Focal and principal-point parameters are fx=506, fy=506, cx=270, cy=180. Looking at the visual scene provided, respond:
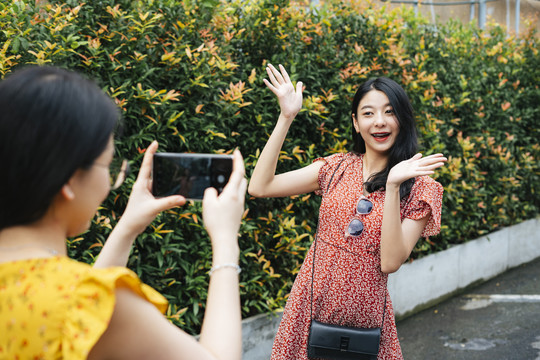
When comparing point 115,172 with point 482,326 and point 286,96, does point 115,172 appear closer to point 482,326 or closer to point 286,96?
point 286,96

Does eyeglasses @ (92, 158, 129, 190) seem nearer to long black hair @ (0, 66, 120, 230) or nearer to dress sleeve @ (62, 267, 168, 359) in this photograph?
long black hair @ (0, 66, 120, 230)

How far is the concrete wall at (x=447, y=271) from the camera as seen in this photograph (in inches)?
146

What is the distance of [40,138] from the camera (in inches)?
40.0

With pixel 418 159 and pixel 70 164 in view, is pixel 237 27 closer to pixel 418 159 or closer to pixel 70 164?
pixel 418 159

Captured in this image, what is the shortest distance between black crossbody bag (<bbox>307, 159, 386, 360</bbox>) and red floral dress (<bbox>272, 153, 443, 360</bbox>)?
6cm

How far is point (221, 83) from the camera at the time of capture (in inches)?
129

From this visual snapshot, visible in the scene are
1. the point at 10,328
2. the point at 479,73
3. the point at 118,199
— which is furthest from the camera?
the point at 479,73

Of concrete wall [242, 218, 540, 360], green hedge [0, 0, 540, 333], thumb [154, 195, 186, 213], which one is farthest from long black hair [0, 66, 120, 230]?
concrete wall [242, 218, 540, 360]

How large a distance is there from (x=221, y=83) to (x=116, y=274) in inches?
93.6

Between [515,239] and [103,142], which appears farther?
[515,239]

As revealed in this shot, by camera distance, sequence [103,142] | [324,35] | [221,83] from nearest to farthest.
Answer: [103,142] < [221,83] < [324,35]

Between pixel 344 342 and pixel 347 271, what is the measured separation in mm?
322

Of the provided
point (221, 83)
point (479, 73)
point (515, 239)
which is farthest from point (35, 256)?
point (515, 239)

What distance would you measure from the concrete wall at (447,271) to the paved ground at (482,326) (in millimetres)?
133
